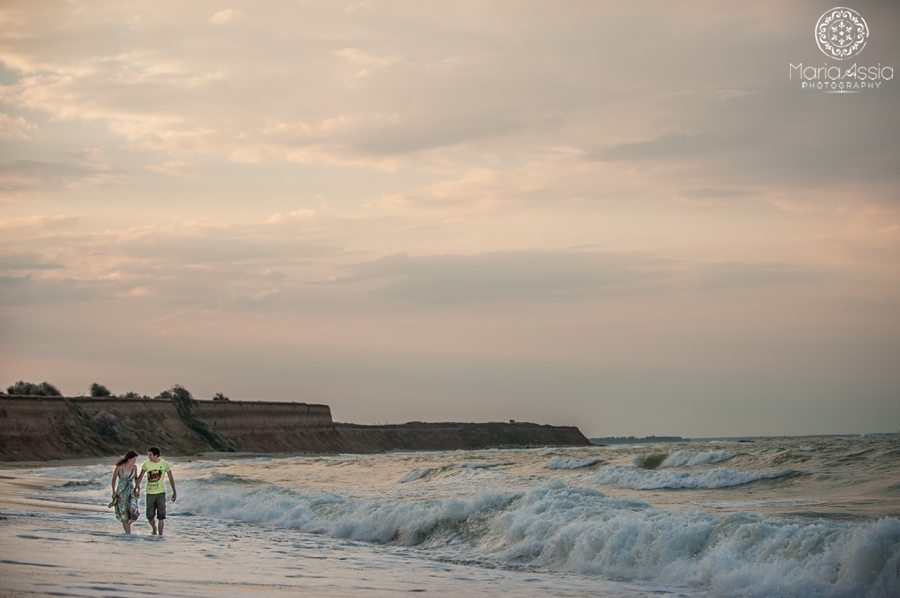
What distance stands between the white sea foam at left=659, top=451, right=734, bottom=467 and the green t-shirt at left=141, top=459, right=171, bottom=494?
62.3ft

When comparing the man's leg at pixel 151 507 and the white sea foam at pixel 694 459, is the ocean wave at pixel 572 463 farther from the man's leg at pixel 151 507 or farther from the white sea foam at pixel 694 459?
the man's leg at pixel 151 507

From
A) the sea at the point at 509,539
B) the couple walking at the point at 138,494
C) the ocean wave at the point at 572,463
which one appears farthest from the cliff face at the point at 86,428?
the couple walking at the point at 138,494

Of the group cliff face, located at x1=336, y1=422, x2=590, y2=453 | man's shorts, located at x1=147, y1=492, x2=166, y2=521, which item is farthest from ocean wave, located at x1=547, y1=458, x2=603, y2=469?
cliff face, located at x1=336, y1=422, x2=590, y2=453

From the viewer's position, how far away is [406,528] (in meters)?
21.3

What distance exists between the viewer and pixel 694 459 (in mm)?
33375

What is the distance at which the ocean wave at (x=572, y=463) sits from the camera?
3634 cm

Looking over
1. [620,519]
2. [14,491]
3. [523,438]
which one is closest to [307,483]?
[14,491]

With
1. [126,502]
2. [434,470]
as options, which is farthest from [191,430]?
[126,502]

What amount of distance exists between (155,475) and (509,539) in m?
7.07

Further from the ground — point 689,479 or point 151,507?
point 151,507

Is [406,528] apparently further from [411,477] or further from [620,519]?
[411,477]

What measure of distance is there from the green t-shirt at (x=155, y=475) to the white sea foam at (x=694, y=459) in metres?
19.0

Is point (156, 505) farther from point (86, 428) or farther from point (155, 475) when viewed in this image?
point (86, 428)

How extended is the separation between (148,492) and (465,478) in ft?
50.9
